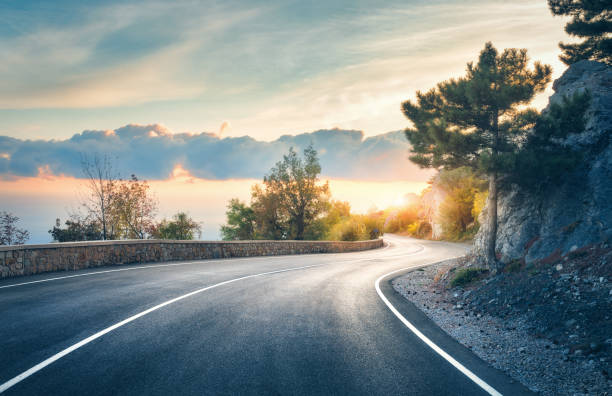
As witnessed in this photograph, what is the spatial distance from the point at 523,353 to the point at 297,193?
45.9m

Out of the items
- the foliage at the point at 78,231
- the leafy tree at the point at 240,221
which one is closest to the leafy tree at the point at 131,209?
the foliage at the point at 78,231

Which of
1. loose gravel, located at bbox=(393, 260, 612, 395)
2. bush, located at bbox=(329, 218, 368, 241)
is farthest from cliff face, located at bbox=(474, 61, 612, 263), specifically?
bush, located at bbox=(329, 218, 368, 241)

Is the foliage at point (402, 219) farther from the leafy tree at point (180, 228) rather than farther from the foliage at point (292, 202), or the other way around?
the leafy tree at point (180, 228)

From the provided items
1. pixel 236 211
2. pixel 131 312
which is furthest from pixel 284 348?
pixel 236 211

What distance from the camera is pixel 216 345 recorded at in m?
5.67

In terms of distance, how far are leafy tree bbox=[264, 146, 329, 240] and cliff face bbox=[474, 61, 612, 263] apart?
3835 cm

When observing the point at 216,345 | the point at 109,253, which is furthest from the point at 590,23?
the point at 109,253

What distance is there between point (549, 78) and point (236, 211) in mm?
54748

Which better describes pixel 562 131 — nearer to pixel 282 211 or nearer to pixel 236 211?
pixel 282 211

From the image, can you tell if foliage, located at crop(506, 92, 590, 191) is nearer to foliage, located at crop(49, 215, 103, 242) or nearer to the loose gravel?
the loose gravel

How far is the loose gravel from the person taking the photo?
16.0ft

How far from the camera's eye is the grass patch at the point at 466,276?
1214cm

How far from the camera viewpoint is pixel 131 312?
741 centimetres

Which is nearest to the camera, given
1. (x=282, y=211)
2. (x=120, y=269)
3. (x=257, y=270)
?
(x=120, y=269)
